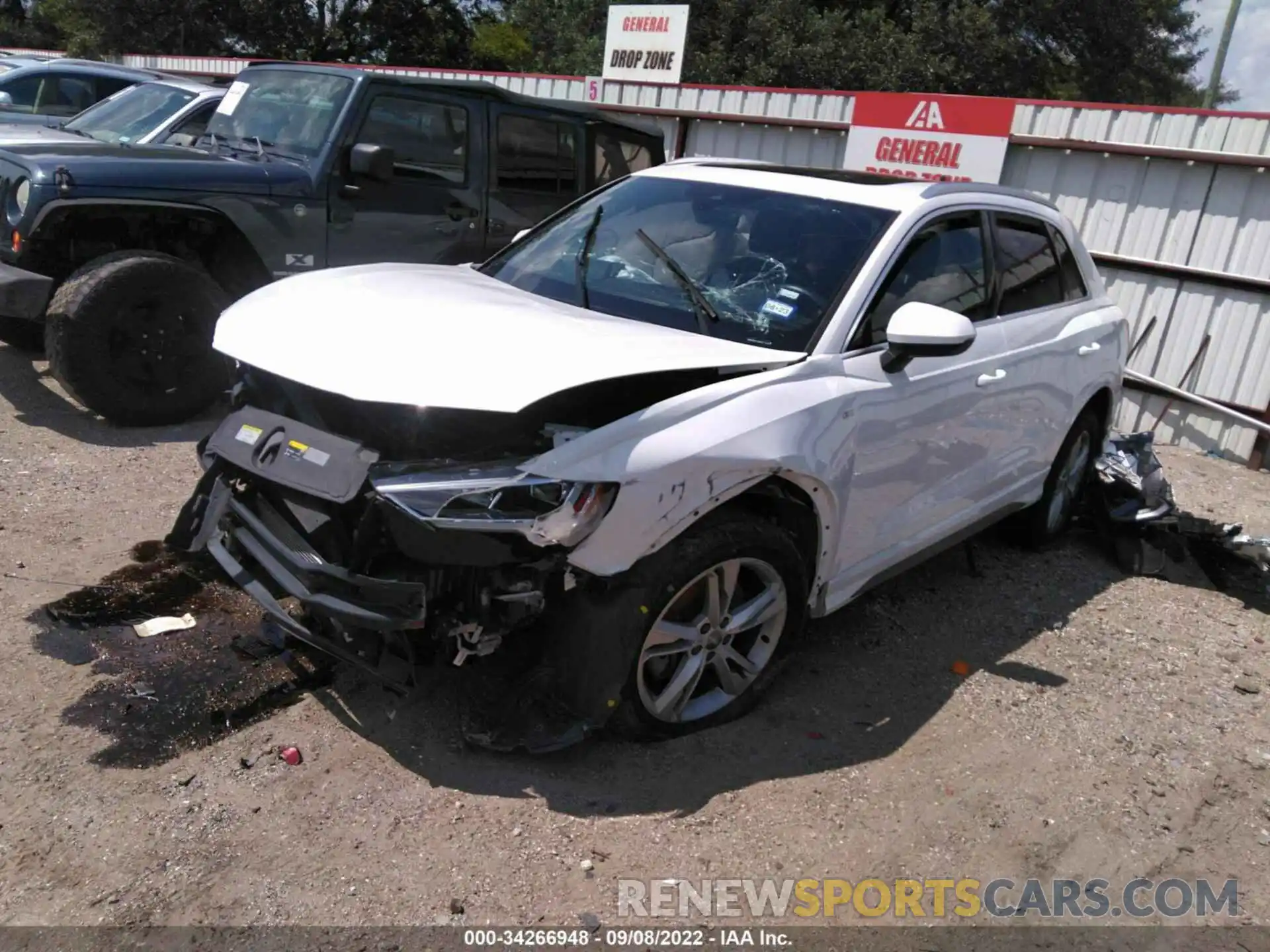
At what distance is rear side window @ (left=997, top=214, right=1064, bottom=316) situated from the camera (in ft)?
15.5

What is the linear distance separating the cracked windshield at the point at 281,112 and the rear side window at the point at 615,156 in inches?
Result: 78.3

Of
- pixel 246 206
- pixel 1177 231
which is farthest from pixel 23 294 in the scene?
pixel 1177 231

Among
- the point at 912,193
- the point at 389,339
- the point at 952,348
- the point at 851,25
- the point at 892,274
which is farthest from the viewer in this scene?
the point at 851,25

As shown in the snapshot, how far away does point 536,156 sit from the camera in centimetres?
Result: 750

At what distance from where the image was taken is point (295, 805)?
303 centimetres

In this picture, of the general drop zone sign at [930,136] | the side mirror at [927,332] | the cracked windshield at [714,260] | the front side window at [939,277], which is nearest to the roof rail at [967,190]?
the front side window at [939,277]

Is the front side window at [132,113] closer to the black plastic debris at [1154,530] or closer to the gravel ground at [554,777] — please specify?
the gravel ground at [554,777]

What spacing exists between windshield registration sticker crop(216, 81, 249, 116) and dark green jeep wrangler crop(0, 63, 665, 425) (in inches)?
0.6

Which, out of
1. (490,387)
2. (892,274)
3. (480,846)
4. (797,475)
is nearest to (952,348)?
(892,274)

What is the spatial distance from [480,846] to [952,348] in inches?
86.5

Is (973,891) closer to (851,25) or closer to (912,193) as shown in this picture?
(912,193)

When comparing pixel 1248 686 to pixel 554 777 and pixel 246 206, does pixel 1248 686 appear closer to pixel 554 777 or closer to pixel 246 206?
pixel 554 777

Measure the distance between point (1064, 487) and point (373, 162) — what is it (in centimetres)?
439

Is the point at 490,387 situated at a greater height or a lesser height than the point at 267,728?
greater
